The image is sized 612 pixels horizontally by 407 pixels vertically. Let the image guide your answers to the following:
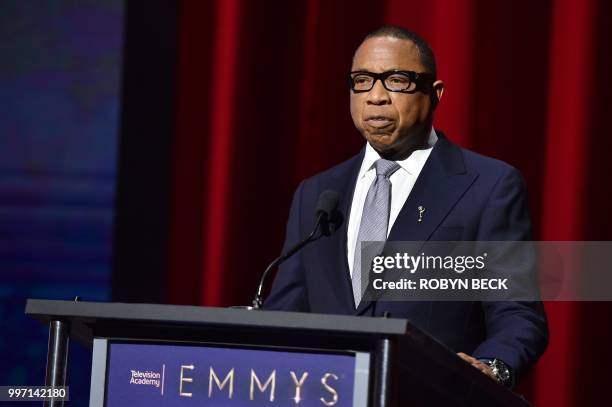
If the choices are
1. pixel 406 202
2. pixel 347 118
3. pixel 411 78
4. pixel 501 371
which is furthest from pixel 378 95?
pixel 347 118

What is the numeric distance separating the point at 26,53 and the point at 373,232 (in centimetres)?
141

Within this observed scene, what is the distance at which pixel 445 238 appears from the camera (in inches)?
75.8

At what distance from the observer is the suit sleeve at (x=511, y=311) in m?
1.71

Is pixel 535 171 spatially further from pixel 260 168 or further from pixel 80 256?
pixel 80 256

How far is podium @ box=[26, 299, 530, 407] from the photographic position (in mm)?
1269

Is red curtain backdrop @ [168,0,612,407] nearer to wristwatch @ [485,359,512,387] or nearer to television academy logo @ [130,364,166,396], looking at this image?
wristwatch @ [485,359,512,387]

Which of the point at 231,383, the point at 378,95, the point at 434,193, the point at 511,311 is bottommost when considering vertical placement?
the point at 231,383

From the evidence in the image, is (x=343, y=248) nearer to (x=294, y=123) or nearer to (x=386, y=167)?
(x=386, y=167)

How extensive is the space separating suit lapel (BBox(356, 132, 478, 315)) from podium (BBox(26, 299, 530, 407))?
0.48 m

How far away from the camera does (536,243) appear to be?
8.37ft

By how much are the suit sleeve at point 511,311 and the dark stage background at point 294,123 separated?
570mm

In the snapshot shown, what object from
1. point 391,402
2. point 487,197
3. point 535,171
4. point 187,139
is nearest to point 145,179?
point 187,139

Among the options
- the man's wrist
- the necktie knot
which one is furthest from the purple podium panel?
the necktie knot

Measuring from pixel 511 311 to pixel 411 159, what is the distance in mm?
372
